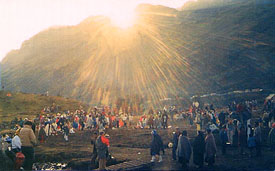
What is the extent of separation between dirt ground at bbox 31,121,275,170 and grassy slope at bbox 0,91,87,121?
2.96 metres

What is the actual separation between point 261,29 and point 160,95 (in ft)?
51.1

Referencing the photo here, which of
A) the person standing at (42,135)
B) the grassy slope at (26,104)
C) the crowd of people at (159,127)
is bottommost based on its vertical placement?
the person standing at (42,135)

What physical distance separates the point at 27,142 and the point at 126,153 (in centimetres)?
543

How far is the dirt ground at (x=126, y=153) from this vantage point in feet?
29.7

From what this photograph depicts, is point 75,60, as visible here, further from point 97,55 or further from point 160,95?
point 160,95

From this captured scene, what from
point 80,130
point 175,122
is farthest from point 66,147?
point 175,122

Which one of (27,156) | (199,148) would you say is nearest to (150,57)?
(199,148)

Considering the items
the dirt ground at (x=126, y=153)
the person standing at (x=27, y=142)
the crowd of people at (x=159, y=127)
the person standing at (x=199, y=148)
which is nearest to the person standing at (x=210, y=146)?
the crowd of people at (x=159, y=127)

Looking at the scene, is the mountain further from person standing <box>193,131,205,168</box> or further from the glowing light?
person standing <box>193,131,205,168</box>

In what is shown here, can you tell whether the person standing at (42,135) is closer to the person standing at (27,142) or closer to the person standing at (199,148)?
the person standing at (27,142)

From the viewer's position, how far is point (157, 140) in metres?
9.78

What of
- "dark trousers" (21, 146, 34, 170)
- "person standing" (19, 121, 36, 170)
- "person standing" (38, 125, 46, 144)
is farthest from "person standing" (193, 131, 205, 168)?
"person standing" (38, 125, 46, 144)

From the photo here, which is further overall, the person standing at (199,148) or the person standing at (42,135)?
the person standing at (42,135)

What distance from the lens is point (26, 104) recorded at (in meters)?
18.9
